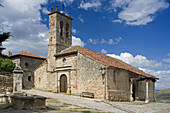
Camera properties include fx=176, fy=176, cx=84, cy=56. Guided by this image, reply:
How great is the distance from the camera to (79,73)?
62.6 ft

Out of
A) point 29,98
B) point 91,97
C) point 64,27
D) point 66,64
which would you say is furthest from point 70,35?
point 29,98

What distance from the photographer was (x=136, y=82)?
22.2m

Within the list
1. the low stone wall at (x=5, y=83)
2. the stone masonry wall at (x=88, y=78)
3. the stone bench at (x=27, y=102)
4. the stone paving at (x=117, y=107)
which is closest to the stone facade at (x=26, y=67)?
the low stone wall at (x=5, y=83)

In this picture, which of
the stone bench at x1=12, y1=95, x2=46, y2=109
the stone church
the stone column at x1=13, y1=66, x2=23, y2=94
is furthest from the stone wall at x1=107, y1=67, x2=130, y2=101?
the stone bench at x1=12, y1=95, x2=46, y2=109

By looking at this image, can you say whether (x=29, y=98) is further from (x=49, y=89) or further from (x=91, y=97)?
(x=49, y=89)

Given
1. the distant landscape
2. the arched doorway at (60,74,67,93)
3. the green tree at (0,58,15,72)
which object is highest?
the green tree at (0,58,15,72)

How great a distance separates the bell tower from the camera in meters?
22.2

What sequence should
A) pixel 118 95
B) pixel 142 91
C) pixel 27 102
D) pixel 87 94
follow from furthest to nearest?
pixel 142 91, pixel 118 95, pixel 87 94, pixel 27 102

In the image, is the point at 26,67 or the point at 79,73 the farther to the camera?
the point at 26,67

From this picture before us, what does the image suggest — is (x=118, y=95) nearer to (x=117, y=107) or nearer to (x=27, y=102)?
(x=117, y=107)

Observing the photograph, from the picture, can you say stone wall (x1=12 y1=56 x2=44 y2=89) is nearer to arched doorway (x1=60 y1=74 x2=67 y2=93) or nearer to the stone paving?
arched doorway (x1=60 y1=74 x2=67 y2=93)

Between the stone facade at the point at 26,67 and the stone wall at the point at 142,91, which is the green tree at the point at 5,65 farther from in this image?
the stone wall at the point at 142,91

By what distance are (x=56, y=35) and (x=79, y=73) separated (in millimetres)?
6253

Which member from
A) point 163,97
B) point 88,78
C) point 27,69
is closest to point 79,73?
point 88,78
